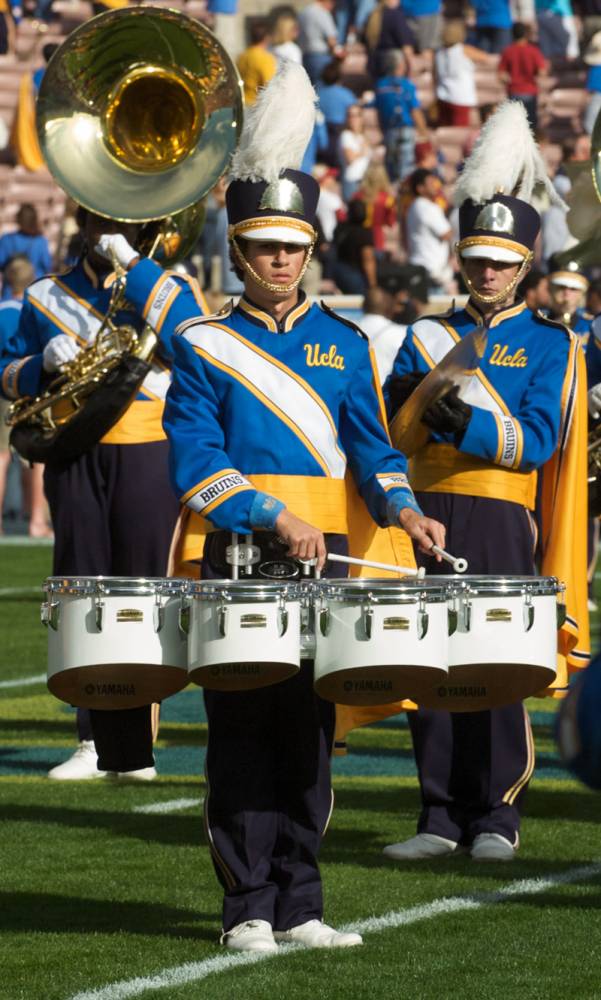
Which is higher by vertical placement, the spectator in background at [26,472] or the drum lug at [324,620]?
the spectator in background at [26,472]

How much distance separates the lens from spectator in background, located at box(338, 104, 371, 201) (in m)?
20.9

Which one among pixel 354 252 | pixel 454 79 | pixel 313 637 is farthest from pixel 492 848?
pixel 454 79

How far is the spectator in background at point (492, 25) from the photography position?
922 inches

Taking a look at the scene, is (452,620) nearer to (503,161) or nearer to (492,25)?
(503,161)

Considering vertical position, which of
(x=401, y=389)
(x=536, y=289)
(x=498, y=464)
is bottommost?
(x=498, y=464)

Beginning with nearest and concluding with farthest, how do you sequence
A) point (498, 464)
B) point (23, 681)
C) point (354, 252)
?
point (498, 464)
point (23, 681)
point (354, 252)

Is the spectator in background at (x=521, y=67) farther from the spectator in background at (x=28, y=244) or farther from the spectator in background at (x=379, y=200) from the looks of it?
the spectator in background at (x=28, y=244)

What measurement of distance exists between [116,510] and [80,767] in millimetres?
1045

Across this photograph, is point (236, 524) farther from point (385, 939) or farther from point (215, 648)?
point (385, 939)

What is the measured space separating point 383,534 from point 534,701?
16.3 feet

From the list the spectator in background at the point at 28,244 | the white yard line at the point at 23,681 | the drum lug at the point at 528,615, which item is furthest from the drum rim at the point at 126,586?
the spectator in background at the point at 28,244

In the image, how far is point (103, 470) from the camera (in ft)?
27.6

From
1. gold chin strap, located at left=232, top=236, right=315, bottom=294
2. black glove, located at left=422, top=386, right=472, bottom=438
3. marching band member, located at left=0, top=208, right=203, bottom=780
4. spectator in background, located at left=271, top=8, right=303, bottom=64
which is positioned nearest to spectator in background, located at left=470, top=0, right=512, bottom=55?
spectator in background, located at left=271, top=8, right=303, bottom=64

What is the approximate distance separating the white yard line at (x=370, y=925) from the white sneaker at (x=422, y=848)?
1.65 feet
